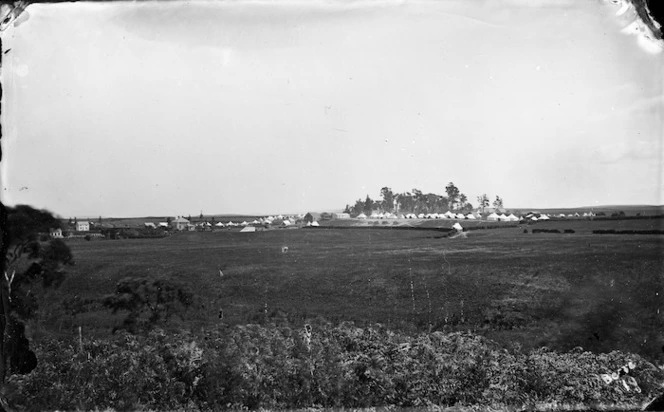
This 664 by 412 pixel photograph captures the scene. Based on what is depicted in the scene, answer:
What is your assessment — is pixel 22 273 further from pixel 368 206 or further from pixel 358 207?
pixel 368 206

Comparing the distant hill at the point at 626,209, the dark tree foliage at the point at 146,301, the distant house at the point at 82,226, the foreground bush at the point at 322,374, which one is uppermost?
the distant house at the point at 82,226

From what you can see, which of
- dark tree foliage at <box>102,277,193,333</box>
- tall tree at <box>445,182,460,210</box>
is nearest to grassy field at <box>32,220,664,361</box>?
dark tree foliage at <box>102,277,193,333</box>

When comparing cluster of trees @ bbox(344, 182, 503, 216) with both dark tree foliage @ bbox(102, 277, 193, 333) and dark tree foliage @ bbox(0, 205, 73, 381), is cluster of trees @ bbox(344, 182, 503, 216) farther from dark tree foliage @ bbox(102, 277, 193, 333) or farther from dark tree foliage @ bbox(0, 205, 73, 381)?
dark tree foliage @ bbox(0, 205, 73, 381)

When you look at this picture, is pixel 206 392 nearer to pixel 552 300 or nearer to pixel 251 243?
pixel 251 243

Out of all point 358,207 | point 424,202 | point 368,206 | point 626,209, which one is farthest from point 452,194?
point 626,209

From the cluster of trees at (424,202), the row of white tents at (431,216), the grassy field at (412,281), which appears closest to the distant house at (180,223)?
the grassy field at (412,281)

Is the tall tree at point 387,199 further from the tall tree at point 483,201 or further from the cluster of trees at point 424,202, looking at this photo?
the tall tree at point 483,201

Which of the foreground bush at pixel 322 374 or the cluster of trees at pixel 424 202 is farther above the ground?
the cluster of trees at pixel 424 202
